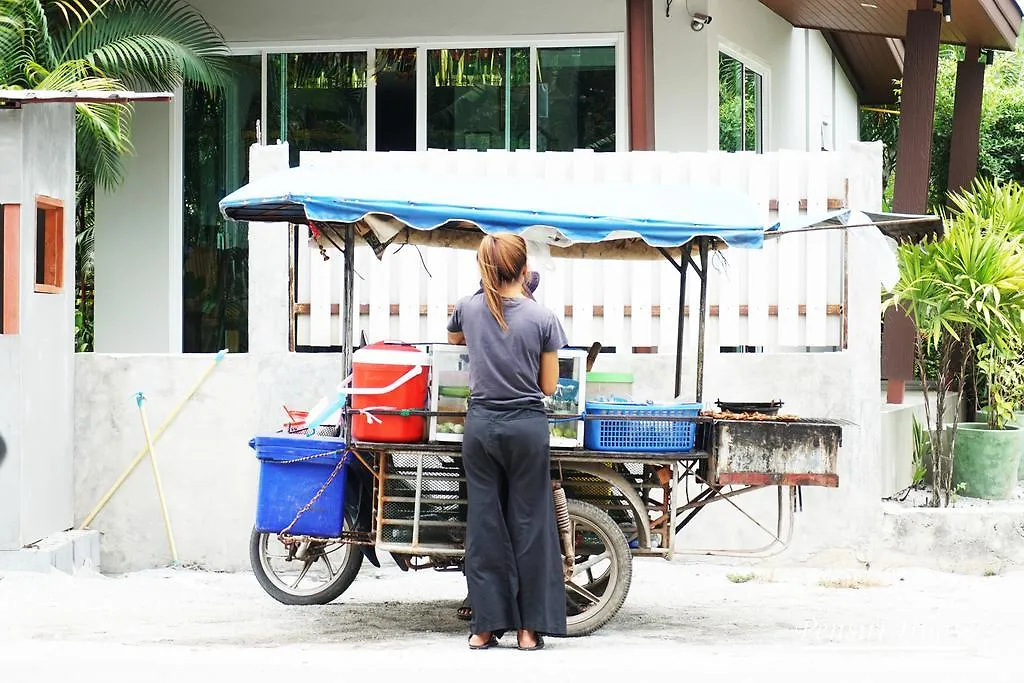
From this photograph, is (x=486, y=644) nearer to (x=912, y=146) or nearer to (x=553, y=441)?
(x=553, y=441)

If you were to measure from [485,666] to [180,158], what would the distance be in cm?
731

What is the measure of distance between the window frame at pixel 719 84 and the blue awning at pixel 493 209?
4.14 metres

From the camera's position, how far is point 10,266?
745cm

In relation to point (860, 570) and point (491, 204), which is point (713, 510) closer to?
point (860, 570)

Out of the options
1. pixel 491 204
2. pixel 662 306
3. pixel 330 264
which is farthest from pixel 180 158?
pixel 491 204

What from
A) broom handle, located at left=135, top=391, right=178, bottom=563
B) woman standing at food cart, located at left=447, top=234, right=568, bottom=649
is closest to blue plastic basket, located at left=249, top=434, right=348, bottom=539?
woman standing at food cart, located at left=447, top=234, right=568, bottom=649

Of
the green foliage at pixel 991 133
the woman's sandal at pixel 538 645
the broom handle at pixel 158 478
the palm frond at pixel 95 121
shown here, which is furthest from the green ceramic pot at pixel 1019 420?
the green foliage at pixel 991 133

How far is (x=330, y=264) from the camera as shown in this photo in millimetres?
8039

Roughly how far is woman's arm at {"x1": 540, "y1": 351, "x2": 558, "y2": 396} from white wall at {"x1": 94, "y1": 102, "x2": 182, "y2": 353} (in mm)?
6096

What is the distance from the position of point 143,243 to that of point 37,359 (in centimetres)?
367

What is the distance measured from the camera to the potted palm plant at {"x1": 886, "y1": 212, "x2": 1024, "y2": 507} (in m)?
8.55

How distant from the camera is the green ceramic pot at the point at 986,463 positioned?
8.92 metres

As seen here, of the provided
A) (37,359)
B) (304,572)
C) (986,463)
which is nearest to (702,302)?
(304,572)

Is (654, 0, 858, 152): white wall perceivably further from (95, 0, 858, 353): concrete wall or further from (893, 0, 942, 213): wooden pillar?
(893, 0, 942, 213): wooden pillar
